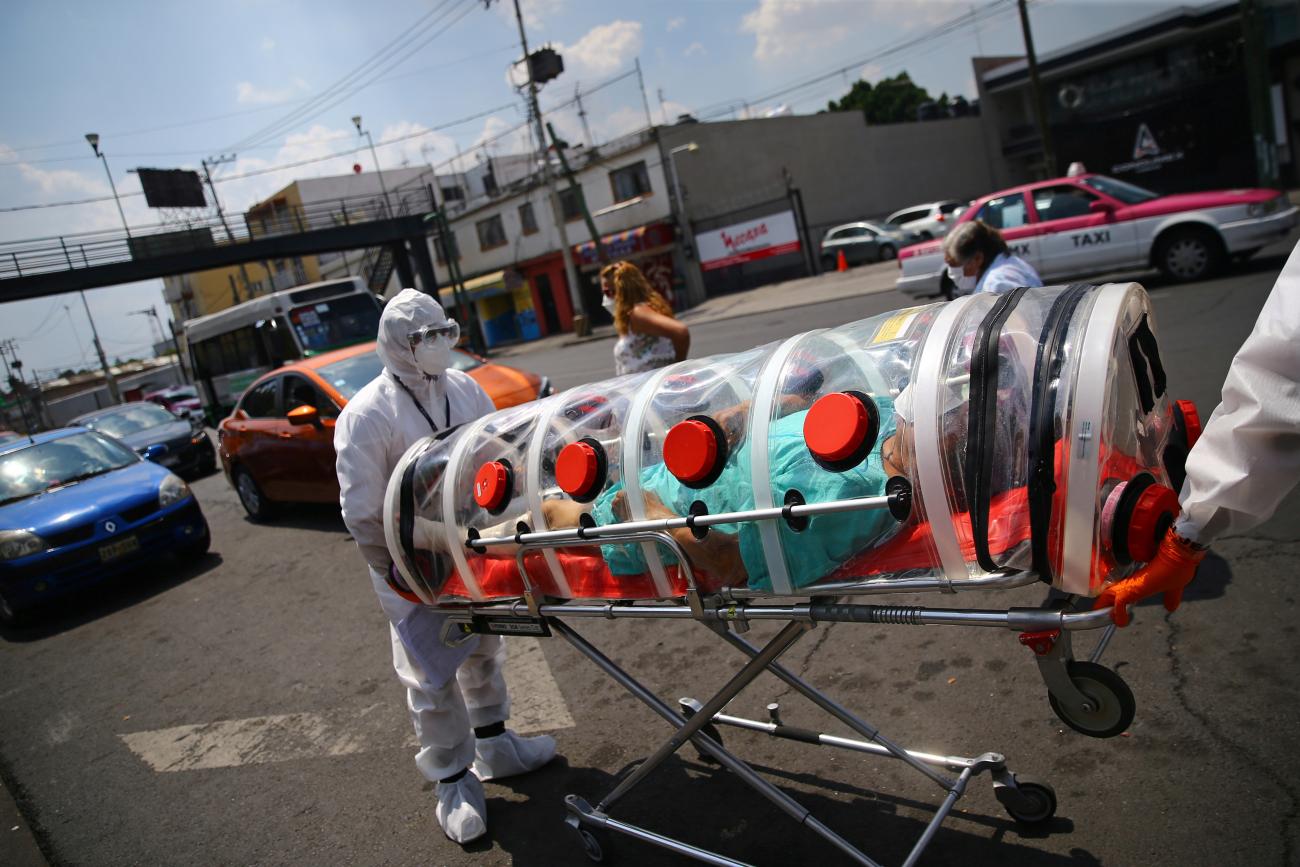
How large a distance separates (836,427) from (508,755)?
2.32 m

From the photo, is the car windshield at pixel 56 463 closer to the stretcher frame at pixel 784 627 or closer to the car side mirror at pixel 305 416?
the car side mirror at pixel 305 416

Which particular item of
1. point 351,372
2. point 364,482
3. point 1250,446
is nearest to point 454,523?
point 364,482

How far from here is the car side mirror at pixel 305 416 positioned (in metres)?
6.81

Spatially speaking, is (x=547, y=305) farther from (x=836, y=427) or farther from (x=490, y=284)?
(x=836, y=427)

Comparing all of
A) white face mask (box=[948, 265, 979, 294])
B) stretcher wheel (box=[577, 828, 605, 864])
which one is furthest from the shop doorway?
stretcher wheel (box=[577, 828, 605, 864])

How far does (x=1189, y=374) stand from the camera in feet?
22.6

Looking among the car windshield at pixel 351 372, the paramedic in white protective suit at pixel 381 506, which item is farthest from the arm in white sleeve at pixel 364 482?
the car windshield at pixel 351 372

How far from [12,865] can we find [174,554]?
192 inches

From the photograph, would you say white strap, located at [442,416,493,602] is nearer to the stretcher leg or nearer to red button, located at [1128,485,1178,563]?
the stretcher leg

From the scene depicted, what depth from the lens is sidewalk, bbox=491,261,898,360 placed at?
868 inches

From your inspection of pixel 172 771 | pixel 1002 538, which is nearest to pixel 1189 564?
pixel 1002 538

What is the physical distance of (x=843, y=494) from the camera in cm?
197

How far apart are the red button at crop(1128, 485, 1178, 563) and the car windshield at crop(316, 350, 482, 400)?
6811mm

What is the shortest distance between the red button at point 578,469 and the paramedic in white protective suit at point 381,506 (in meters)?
0.99
